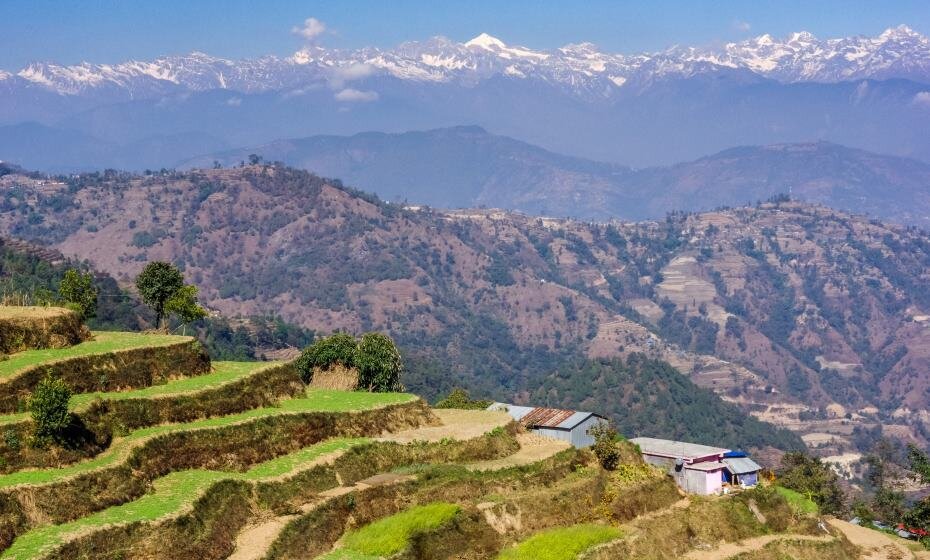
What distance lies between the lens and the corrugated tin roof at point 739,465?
5262 centimetres

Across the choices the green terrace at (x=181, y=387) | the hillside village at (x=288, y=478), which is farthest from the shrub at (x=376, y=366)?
the green terrace at (x=181, y=387)

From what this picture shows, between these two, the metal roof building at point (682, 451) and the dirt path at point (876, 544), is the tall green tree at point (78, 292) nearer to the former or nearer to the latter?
the metal roof building at point (682, 451)

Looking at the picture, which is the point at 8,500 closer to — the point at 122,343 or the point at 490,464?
the point at 122,343

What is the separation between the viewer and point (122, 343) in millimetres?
40375

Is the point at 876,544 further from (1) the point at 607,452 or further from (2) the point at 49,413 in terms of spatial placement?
(2) the point at 49,413

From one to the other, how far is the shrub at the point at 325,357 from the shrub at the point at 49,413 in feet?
78.9

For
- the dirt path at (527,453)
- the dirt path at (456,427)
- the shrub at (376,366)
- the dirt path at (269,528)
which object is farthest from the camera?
the shrub at (376,366)

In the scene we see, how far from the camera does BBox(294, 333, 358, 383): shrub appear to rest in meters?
56.7

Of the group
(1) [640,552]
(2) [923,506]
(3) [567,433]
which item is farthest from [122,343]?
(2) [923,506]

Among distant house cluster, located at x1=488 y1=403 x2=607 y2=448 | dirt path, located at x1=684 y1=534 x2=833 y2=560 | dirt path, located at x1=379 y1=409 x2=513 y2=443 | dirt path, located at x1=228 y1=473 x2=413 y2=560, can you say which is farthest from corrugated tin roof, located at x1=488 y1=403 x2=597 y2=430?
dirt path, located at x1=228 y1=473 x2=413 y2=560

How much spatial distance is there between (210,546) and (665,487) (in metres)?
19.3

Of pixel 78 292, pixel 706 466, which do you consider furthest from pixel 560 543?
pixel 78 292

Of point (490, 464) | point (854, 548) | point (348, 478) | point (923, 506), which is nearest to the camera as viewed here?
point (348, 478)

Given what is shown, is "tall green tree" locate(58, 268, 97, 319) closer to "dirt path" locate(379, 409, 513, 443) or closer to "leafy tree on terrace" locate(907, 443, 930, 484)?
"dirt path" locate(379, 409, 513, 443)
